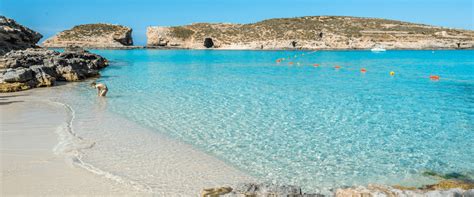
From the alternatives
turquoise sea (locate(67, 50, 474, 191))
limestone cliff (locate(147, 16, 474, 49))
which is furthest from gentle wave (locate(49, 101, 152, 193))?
limestone cliff (locate(147, 16, 474, 49))

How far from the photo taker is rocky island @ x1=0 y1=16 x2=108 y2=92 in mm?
20609

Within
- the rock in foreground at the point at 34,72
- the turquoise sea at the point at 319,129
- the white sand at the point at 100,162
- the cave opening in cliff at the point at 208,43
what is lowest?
the turquoise sea at the point at 319,129

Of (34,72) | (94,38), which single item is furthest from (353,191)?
(94,38)

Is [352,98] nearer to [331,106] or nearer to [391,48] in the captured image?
[331,106]

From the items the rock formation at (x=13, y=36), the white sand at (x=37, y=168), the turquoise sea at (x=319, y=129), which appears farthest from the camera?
the rock formation at (x=13, y=36)

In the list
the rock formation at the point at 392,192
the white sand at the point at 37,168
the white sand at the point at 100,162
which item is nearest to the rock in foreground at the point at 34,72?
the white sand at the point at 100,162

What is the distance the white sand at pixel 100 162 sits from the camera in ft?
20.9

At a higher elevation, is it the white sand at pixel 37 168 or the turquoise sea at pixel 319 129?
the white sand at pixel 37 168

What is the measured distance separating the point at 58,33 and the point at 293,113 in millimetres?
128435

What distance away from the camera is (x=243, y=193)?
16.7ft

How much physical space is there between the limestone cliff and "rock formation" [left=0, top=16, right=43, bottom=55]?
248 feet

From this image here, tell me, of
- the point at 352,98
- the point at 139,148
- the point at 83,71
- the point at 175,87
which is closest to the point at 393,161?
the point at 139,148

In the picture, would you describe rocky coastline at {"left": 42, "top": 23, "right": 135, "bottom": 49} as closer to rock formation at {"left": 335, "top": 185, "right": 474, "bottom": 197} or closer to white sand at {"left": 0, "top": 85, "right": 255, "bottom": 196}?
white sand at {"left": 0, "top": 85, "right": 255, "bottom": 196}

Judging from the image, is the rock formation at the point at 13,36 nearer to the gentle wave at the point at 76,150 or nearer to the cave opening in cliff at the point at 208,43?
the gentle wave at the point at 76,150
